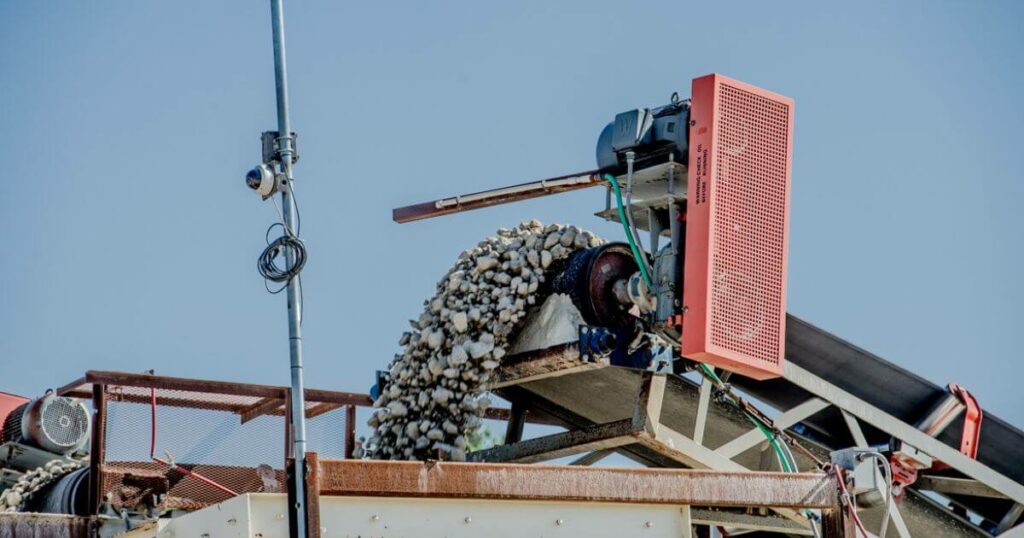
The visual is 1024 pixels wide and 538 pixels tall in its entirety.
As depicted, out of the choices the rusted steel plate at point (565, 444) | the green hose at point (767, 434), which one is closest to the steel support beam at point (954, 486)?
the green hose at point (767, 434)

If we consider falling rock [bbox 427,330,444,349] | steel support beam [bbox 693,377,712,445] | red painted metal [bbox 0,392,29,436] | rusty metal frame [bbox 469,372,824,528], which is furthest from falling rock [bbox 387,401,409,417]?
red painted metal [bbox 0,392,29,436]

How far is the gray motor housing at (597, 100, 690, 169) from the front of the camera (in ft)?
46.9

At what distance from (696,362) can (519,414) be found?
293 cm

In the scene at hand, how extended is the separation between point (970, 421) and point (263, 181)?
7.60m

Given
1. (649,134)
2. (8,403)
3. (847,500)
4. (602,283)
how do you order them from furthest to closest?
(8,403)
(602,283)
(649,134)
(847,500)

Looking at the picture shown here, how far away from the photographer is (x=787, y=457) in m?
15.4

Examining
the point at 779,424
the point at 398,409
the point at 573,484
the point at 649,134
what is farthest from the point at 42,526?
the point at 779,424

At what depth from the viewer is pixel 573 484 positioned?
40.9 feet

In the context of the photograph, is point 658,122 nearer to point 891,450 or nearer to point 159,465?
point 891,450

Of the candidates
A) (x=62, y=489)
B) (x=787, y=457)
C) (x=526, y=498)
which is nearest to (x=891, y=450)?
(x=787, y=457)

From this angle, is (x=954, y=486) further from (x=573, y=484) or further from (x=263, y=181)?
(x=263, y=181)

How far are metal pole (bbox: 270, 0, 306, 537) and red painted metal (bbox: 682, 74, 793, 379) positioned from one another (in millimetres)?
3565

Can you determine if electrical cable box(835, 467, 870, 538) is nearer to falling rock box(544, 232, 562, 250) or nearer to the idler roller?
the idler roller

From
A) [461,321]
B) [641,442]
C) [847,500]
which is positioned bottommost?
[847,500]
